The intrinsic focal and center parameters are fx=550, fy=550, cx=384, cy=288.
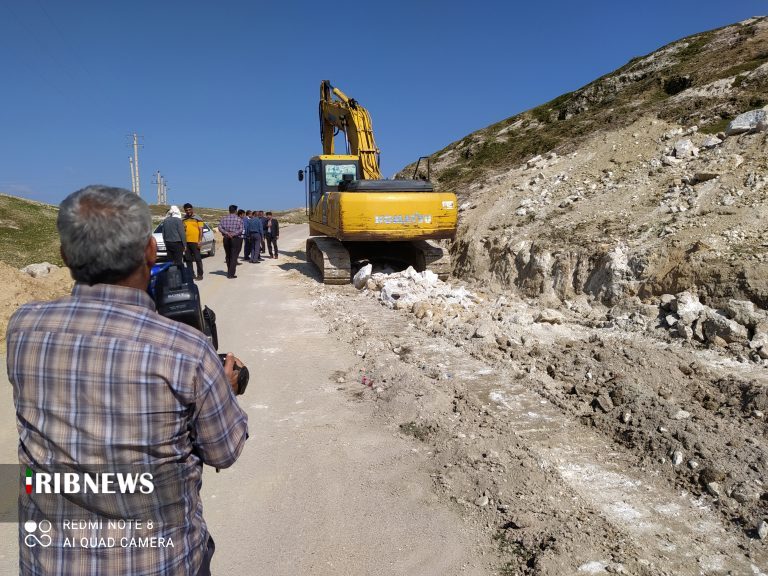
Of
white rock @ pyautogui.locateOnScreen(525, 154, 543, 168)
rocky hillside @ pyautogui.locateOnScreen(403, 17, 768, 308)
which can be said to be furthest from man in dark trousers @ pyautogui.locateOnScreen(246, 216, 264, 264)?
white rock @ pyautogui.locateOnScreen(525, 154, 543, 168)

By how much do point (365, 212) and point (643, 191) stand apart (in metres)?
5.35

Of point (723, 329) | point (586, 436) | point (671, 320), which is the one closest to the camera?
point (586, 436)

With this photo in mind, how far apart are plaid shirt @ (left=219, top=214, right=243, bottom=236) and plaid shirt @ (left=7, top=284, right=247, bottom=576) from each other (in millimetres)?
12142

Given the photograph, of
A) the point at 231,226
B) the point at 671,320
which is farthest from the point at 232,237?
the point at 671,320

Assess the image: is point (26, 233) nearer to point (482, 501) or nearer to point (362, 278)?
point (362, 278)

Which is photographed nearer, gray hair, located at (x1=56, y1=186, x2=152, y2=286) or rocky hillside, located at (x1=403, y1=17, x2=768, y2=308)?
gray hair, located at (x1=56, y1=186, x2=152, y2=286)

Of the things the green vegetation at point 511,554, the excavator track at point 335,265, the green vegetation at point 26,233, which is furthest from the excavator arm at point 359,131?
the green vegetation at point 511,554

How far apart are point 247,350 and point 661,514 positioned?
508 centimetres

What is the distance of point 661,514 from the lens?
11.2 ft

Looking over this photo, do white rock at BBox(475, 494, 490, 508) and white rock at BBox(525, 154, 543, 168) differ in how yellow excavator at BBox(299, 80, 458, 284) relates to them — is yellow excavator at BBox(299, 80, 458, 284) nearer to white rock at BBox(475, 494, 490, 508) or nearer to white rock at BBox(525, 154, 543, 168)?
white rock at BBox(525, 154, 543, 168)

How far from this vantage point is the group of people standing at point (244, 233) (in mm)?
13367

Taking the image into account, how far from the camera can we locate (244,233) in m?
16.1

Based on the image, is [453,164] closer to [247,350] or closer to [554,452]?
[247,350]

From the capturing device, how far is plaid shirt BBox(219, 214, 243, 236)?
1336 cm
